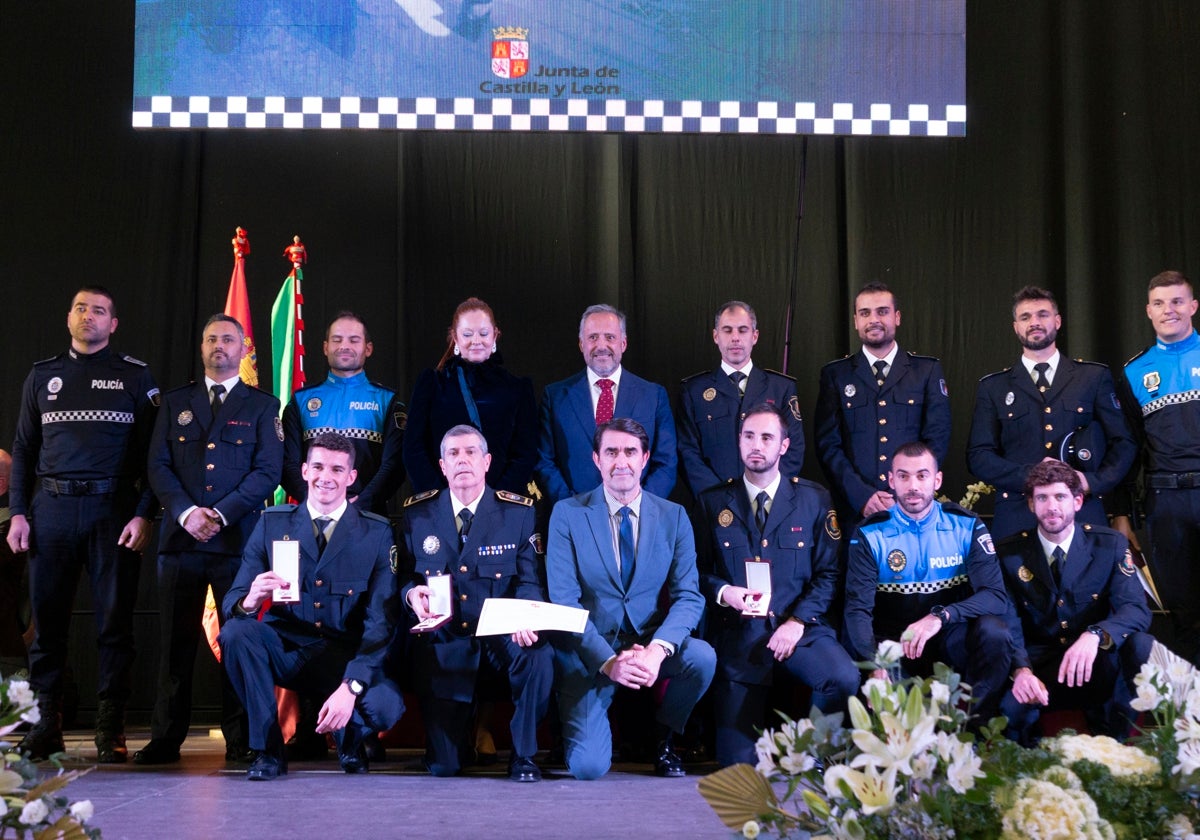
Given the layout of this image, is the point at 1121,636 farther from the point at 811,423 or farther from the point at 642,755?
the point at 811,423

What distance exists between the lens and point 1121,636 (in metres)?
4.54

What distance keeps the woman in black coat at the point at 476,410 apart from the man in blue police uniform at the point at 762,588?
76 cm

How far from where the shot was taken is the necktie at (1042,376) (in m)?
5.17

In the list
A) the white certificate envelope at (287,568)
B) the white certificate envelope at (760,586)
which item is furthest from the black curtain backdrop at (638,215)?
the white certificate envelope at (287,568)

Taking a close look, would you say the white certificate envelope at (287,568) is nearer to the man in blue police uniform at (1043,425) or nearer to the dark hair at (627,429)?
the dark hair at (627,429)

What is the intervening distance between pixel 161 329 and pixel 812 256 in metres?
3.40

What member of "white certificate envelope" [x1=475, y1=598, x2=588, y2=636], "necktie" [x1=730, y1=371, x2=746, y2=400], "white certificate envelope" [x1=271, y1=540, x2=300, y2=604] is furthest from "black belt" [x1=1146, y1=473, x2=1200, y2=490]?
"white certificate envelope" [x1=271, y1=540, x2=300, y2=604]

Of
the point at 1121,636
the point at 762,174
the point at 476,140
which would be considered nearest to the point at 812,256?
the point at 762,174

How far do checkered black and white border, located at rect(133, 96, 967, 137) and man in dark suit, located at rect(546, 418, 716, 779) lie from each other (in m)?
1.58

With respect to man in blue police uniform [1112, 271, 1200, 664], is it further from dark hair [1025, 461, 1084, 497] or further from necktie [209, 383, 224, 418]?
necktie [209, 383, 224, 418]

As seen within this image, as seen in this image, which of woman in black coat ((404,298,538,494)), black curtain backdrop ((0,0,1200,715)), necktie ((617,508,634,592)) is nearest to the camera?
necktie ((617,508,634,592))

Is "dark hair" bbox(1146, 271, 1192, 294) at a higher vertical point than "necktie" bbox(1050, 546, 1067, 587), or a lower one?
higher

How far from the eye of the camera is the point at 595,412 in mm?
5098

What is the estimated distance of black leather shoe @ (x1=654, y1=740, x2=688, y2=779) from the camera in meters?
4.37
